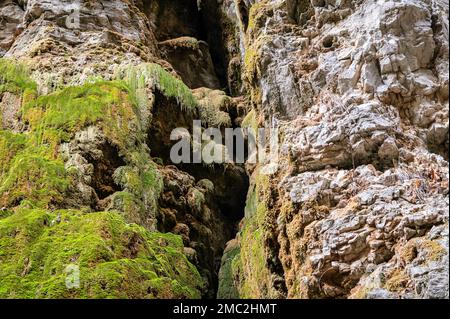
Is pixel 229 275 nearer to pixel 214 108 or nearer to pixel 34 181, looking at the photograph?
pixel 34 181

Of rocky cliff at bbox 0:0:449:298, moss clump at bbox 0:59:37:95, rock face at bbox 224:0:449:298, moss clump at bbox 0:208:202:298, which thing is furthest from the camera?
moss clump at bbox 0:59:37:95

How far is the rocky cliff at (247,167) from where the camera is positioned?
10.6 m

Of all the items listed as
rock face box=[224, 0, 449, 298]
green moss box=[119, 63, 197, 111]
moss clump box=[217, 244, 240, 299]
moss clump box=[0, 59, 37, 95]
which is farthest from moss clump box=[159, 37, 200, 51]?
rock face box=[224, 0, 449, 298]

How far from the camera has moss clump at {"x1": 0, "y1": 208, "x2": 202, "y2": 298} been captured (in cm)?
1208

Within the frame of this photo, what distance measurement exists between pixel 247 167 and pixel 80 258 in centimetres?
1008

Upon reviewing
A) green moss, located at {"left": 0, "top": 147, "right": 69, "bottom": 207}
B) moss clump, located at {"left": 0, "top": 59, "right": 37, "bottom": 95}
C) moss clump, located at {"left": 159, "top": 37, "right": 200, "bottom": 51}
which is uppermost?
moss clump, located at {"left": 159, "top": 37, "right": 200, "bottom": 51}

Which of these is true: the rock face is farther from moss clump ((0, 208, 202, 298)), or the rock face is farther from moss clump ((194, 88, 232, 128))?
moss clump ((194, 88, 232, 128))

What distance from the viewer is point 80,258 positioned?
504 inches

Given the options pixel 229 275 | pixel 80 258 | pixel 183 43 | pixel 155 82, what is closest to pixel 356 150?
pixel 80 258

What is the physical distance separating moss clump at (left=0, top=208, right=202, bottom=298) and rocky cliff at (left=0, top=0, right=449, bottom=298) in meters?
0.04

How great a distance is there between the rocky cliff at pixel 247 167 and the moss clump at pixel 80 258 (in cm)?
4
